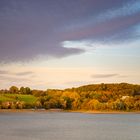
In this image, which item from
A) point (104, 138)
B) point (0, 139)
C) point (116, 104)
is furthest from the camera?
point (116, 104)

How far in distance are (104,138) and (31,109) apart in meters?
134

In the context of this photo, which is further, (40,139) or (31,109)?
(31,109)

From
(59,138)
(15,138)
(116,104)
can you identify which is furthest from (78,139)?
(116,104)

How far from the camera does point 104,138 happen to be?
6738 cm

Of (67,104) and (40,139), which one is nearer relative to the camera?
(40,139)

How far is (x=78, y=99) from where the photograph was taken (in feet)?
654

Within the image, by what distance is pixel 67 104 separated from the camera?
199m

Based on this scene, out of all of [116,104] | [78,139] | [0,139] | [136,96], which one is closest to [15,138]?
[0,139]

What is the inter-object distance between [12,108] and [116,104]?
1739 inches

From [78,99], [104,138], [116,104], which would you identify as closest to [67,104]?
[78,99]

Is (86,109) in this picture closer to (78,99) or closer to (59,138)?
(78,99)

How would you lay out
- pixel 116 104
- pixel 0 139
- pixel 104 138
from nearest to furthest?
pixel 0 139
pixel 104 138
pixel 116 104

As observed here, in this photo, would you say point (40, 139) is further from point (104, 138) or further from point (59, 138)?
point (104, 138)

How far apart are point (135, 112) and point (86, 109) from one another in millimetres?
20778
